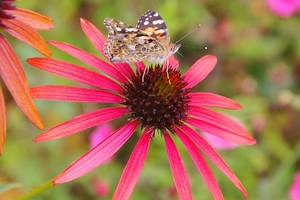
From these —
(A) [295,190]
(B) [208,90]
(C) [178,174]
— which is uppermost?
(C) [178,174]

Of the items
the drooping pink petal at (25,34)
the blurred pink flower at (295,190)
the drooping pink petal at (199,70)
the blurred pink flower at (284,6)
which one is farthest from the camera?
the blurred pink flower at (284,6)

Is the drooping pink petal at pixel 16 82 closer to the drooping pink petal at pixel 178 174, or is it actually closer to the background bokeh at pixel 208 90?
the drooping pink petal at pixel 178 174

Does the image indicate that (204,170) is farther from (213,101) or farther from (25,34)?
(25,34)

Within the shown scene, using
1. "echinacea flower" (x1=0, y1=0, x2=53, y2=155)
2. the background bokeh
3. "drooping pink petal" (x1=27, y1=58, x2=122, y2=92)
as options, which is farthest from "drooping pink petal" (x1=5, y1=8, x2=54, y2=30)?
the background bokeh

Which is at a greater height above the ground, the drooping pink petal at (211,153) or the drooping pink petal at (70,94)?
the drooping pink petal at (70,94)

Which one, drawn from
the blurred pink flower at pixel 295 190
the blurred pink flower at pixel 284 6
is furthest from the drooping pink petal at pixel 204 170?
the blurred pink flower at pixel 284 6

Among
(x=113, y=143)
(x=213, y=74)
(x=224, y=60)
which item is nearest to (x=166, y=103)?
(x=113, y=143)

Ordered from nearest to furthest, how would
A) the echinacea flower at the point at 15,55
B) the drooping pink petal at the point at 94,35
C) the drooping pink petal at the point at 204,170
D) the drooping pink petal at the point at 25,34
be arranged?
the echinacea flower at the point at 15,55
the drooping pink petal at the point at 25,34
the drooping pink petal at the point at 204,170
the drooping pink petal at the point at 94,35

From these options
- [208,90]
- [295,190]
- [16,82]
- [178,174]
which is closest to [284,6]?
[208,90]
